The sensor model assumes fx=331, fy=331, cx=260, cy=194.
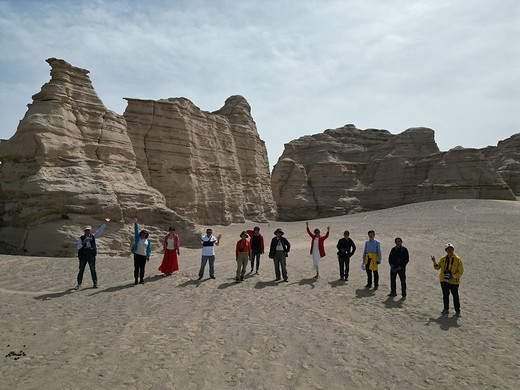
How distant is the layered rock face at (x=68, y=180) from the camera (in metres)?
14.1

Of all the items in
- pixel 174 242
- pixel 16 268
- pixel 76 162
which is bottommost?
pixel 16 268

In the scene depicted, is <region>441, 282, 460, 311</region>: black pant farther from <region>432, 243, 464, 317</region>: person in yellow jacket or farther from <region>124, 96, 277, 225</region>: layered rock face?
<region>124, 96, 277, 225</region>: layered rock face

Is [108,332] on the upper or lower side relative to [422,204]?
lower

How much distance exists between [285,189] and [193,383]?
47.4 m

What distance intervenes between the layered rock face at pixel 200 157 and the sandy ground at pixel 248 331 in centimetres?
1305

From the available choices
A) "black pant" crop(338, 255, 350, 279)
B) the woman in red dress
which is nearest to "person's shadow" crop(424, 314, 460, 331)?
"black pant" crop(338, 255, 350, 279)

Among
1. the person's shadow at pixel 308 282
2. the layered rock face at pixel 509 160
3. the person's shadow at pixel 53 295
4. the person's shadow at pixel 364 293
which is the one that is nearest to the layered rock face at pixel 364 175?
the layered rock face at pixel 509 160

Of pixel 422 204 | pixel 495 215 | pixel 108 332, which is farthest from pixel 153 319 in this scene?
pixel 422 204

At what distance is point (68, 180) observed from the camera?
14781 millimetres

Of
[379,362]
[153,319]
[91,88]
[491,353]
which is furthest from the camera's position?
[91,88]

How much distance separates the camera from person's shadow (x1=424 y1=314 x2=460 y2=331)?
277 inches

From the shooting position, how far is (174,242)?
36.7 ft

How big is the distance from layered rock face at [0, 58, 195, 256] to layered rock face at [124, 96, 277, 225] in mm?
5590

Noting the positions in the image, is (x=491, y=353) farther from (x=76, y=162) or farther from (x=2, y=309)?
(x=76, y=162)
